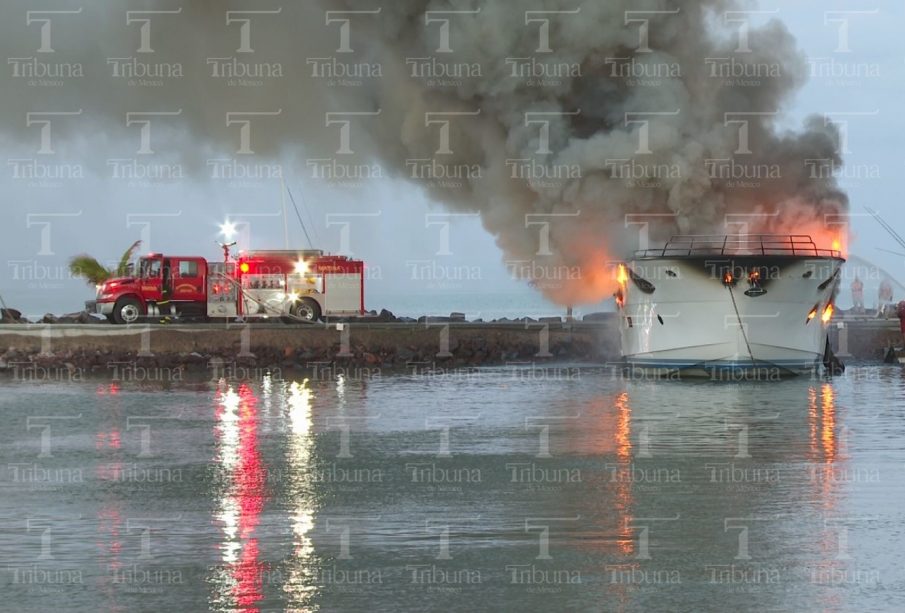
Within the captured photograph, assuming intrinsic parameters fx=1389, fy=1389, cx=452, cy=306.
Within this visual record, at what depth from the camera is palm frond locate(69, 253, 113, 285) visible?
53.9 meters

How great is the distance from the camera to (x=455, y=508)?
45.4 feet

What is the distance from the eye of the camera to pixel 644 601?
9859mm

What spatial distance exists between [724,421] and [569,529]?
1094 centimetres

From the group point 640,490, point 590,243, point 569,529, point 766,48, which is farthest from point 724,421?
point 766,48

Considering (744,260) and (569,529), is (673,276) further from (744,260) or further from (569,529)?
(569,529)

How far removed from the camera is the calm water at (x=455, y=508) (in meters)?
10.2

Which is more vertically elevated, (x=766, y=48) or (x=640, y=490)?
(x=766, y=48)

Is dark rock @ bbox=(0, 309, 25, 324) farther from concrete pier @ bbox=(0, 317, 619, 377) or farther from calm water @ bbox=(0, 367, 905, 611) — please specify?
calm water @ bbox=(0, 367, 905, 611)

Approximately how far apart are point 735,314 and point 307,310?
18.1 meters

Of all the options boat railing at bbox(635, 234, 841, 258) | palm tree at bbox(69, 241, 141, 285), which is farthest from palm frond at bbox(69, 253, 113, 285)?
boat railing at bbox(635, 234, 841, 258)

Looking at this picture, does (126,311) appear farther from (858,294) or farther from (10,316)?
(858,294)

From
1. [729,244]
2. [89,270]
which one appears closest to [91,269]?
[89,270]

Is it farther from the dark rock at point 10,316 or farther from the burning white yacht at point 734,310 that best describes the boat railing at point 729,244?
the dark rock at point 10,316

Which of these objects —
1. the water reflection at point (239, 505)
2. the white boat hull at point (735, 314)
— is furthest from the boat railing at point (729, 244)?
the water reflection at point (239, 505)
